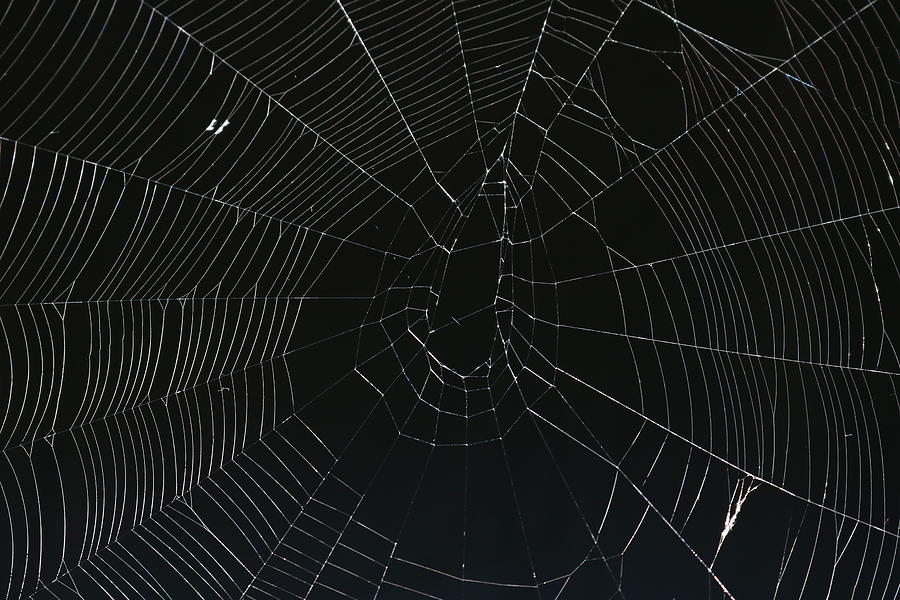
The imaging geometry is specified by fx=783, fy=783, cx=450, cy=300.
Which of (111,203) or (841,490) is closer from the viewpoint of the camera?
(111,203)

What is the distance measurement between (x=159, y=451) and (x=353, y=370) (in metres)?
0.57

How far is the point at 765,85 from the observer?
1.78 m

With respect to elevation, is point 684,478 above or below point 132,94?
below

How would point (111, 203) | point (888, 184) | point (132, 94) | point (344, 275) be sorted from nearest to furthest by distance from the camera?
point (132, 94), point (111, 203), point (888, 184), point (344, 275)

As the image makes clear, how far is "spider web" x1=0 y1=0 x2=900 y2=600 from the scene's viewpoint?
1710mm

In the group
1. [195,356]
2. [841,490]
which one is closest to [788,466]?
[841,490]

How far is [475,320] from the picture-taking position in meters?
2.26

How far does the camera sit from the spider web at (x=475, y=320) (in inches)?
67.3

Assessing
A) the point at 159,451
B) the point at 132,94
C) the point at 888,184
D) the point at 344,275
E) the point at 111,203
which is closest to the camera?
the point at 132,94

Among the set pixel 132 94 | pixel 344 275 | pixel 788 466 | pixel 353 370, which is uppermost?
pixel 132 94

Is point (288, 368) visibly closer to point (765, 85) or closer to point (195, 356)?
point (195, 356)

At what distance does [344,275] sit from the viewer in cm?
218

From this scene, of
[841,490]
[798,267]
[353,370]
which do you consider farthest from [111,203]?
[841,490]

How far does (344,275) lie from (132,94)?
80cm
